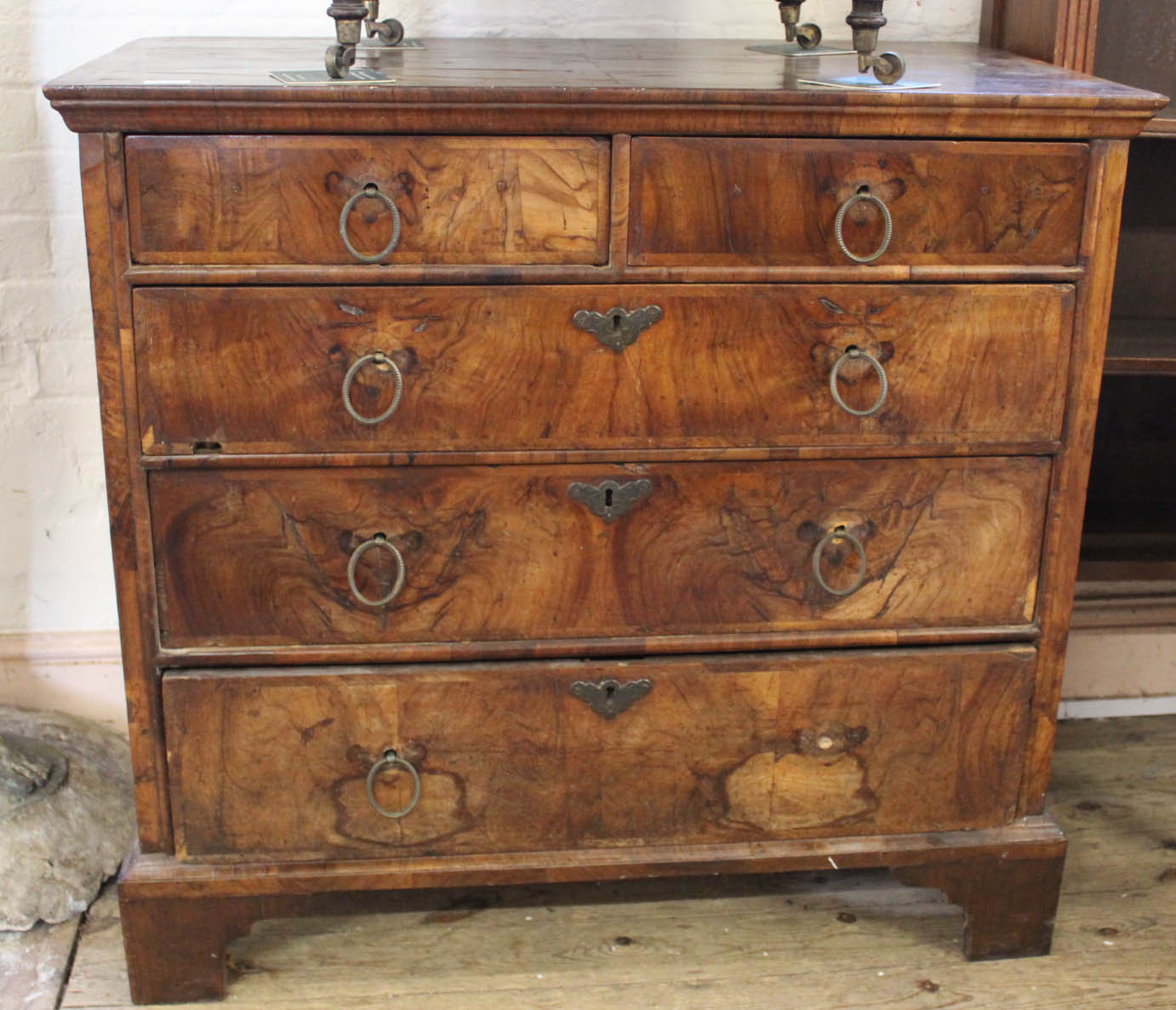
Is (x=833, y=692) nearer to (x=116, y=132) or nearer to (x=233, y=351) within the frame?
(x=233, y=351)

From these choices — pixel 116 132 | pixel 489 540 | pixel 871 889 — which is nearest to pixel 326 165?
pixel 116 132

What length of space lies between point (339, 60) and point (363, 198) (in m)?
0.14

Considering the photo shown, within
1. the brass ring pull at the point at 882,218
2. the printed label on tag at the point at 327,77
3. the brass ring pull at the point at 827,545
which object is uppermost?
the printed label on tag at the point at 327,77

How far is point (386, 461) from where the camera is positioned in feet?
4.90

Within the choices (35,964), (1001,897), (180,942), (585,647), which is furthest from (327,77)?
(1001,897)

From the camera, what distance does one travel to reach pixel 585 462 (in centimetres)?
152

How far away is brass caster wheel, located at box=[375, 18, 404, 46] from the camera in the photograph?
177 centimetres

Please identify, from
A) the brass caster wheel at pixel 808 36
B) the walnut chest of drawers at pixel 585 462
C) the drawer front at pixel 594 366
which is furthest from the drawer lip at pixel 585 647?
the brass caster wheel at pixel 808 36

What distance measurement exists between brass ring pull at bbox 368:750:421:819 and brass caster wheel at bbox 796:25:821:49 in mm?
1039

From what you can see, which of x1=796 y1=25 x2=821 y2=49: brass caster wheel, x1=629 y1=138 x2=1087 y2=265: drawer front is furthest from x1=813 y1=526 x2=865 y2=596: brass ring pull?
x1=796 y1=25 x2=821 y2=49: brass caster wheel

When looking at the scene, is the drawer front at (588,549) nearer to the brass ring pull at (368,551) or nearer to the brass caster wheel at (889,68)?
the brass ring pull at (368,551)

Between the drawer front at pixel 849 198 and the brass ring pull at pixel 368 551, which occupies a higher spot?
the drawer front at pixel 849 198

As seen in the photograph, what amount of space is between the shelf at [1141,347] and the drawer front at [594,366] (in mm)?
331

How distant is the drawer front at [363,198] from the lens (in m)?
1.38
